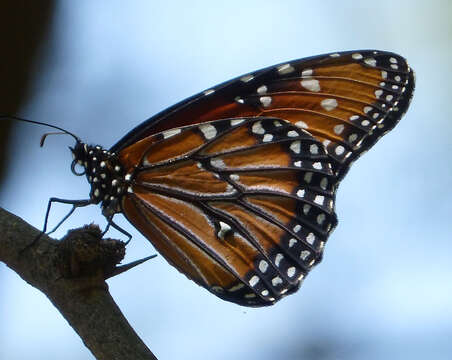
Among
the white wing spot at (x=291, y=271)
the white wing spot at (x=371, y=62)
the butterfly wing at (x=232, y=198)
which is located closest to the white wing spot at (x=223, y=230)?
the butterfly wing at (x=232, y=198)

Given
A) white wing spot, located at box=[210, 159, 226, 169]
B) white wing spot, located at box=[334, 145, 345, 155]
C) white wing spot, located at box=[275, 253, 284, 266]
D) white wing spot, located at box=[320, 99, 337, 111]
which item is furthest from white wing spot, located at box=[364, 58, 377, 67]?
white wing spot, located at box=[275, 253, 284, 266]

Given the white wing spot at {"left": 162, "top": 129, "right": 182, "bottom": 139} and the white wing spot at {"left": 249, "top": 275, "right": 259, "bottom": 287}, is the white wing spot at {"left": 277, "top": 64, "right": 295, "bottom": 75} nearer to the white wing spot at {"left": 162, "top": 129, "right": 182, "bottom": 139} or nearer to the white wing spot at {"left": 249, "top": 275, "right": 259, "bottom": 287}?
the white wing spot at {"left": 162, "top": 129, "right": 182, "bottom": 139}

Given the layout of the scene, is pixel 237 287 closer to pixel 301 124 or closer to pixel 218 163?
pixel 218 163

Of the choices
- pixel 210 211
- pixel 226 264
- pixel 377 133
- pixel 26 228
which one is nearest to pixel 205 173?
pixel 210 211

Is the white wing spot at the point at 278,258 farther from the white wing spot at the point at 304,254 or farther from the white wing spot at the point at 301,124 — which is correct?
the white wing spot at the point at 301,124

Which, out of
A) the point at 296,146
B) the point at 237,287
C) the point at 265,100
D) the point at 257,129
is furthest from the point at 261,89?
the point at 237,287

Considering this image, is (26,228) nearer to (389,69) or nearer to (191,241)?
(191,241)
